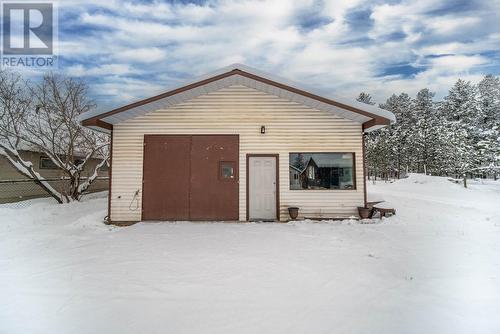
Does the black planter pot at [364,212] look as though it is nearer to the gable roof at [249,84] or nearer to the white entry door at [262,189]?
the gable roof at [249,84]

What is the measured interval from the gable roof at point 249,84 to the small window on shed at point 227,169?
2.31 metres

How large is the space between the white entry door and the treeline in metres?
27.2

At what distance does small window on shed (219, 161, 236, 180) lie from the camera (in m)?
8.30

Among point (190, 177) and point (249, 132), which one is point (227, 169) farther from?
point (249, 132)

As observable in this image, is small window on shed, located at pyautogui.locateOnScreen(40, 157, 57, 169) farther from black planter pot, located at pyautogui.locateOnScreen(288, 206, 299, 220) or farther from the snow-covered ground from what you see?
black planter pot, located at pyautogui.locateOnScreen(288, 206, 299, 220)

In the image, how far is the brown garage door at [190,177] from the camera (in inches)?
323

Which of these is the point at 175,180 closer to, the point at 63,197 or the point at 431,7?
the point at 63,197

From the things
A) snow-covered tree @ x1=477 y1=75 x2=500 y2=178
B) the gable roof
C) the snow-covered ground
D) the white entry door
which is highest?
snow-covered tree @ x1=477 y1=75 x2=500 y2=178

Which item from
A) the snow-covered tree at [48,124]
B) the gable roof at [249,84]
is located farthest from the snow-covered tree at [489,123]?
the snow-covered tree at [48,124]

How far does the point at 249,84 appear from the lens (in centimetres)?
816

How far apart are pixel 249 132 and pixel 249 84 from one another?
146 centimetres

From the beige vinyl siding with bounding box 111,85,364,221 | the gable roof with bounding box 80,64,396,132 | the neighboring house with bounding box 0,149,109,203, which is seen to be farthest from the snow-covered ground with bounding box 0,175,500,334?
the neighboring house with bounding box 0,149,109,203

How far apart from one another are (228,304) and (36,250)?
177 inches

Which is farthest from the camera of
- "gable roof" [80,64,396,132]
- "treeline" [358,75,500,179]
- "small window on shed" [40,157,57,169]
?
"treeline" [358,75,500,179]
